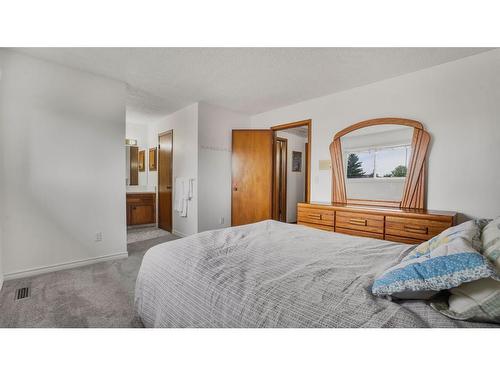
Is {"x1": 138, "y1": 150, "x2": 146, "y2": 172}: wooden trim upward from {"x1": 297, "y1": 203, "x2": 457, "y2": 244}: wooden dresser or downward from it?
upward

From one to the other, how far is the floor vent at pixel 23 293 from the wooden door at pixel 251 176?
2.92 metres

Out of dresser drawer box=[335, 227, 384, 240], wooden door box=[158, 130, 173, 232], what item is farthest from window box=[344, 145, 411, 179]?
wooden door box=[158, 130, 173, 232]

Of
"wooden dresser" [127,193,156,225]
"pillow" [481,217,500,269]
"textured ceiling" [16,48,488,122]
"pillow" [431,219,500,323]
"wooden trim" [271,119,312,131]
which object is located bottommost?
"wooden dresser" [127,193,156,225]

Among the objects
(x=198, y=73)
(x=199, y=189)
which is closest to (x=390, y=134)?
(x=198, y=73)

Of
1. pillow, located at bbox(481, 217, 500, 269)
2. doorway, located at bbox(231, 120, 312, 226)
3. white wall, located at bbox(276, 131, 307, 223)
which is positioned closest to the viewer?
pillow, located at bbox(481, 217, 500, 269)

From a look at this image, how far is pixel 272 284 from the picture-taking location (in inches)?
39.0

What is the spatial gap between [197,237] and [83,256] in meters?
2.10

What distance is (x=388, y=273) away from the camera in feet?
3.01

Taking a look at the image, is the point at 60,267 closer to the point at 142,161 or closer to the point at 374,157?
the point at 142,161

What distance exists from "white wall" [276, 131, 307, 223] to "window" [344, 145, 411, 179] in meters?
2.45

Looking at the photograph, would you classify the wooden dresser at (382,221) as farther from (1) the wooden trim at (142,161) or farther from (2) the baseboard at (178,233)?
(1) the wooden trim at (142,161)

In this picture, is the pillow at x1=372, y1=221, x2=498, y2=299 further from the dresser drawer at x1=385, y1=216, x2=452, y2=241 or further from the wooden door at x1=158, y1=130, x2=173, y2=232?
the wooden door at x1=158, y1=130, x2=173, y2=232

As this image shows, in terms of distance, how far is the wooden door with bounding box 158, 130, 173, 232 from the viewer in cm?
475

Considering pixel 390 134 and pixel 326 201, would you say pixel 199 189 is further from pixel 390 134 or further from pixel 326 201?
pixel 390 134
